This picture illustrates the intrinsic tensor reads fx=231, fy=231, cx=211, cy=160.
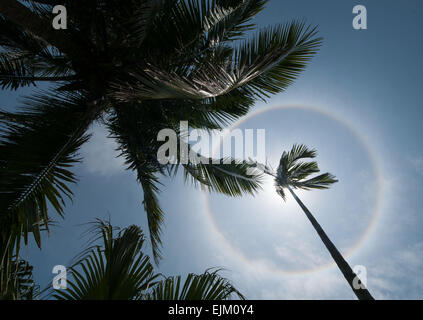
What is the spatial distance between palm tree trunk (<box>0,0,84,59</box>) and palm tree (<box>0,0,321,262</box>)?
12 millimetres

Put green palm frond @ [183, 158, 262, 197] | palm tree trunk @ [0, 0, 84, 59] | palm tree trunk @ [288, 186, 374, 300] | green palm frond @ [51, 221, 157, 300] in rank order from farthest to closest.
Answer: green palm frond @ [183, 158, 262, 197], palm tree trunk @ [288, 186, 374, 300], palm tree trunk @ [0, 0, 84, 59], green palm frond @ [51, 221, 157, 300]

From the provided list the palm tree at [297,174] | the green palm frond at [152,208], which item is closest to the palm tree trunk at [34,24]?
the green palm frond at [152,208]

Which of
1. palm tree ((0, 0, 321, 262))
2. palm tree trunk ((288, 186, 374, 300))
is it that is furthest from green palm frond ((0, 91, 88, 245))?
palm tree trunk ((288, 186, 374, 300))

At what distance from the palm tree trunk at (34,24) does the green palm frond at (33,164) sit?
1.02 meters

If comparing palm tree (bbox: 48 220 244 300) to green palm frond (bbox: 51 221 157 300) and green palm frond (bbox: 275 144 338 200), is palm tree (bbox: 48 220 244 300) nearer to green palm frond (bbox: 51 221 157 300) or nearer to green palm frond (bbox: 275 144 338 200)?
green palm frond (bbox: 51 221 157 300)

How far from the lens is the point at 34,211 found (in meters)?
2.35

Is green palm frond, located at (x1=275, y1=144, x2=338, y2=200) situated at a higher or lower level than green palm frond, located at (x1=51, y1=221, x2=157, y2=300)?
higher

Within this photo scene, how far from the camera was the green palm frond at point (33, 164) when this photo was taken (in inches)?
86.5

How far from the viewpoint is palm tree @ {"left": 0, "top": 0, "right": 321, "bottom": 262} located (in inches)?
98.7

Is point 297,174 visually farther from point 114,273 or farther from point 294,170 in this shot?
point 114,273

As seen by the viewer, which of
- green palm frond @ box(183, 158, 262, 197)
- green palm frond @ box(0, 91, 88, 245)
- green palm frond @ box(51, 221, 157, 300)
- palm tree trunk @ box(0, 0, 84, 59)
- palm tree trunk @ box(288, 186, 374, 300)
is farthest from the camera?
green palm frond @ box(183, 158, 262, 197)
